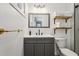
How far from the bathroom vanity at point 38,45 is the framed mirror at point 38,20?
58 cm

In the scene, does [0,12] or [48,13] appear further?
[48,13]

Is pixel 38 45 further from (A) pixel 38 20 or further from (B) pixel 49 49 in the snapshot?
(A) pixel 38 20

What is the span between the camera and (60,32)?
3.67 metres

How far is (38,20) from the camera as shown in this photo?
358 centimetres

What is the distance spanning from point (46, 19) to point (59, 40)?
0.72 meters

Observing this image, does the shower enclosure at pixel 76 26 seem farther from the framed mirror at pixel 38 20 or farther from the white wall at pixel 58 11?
the framed mirror at pixel 38 20

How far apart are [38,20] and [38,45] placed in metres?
0.83

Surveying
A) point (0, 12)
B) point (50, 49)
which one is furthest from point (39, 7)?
point (0, 12)

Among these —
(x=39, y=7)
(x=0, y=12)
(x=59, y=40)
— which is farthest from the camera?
(x=39, y=7)

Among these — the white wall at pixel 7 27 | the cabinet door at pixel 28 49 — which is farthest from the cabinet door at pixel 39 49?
the white wall at pixel 7 27

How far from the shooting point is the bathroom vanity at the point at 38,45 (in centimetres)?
307

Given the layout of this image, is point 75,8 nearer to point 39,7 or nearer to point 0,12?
point 39,7

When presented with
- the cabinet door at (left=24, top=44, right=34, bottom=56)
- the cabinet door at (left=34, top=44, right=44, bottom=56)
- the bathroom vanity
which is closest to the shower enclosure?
the bathroom vanity

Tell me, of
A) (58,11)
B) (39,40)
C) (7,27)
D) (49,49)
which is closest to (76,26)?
(58,11)
